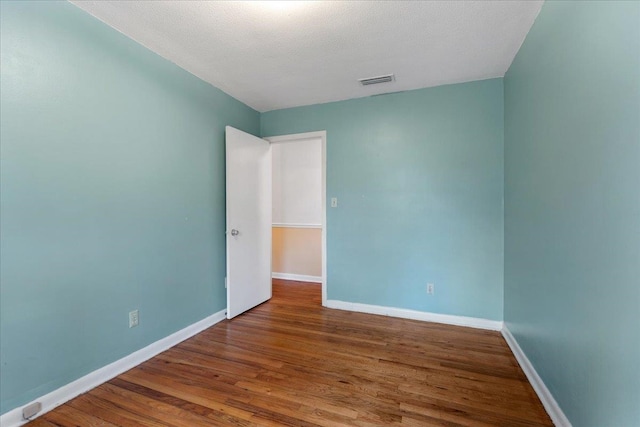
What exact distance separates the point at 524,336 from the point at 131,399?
8.93 ft

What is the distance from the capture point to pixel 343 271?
3.23 meters

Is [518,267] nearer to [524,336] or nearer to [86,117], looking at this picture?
[524,336]

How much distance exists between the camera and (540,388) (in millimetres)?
1671

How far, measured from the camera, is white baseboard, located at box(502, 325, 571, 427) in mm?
1422

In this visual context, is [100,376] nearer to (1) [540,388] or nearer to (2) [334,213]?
(2) [334,213]

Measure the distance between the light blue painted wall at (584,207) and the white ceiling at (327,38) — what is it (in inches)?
14.7

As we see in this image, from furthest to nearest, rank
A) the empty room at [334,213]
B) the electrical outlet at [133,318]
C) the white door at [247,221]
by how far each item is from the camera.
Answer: the white door at [247,221], the electrical outlet at [133,318], the empty room at [334,213]

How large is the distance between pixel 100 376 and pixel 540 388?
2.84 meters

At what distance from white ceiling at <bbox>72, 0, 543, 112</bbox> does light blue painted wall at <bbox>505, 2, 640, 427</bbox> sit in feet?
1.23

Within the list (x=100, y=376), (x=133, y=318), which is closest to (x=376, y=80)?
(x=133, y=318)

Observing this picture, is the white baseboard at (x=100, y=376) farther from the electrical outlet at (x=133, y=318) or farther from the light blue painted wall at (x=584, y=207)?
the light blue painted wall at (x=584, y=207)

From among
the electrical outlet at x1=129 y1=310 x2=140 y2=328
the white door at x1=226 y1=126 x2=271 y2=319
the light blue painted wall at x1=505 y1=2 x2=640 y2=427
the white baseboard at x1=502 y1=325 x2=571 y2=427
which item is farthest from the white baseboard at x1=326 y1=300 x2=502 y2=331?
the electrical outlet at x1=129 y1=310 x2=140 y2=328

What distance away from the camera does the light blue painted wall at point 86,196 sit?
146 centimetres

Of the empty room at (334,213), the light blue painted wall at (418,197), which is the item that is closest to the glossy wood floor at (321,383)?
the empty room at (334,213)
